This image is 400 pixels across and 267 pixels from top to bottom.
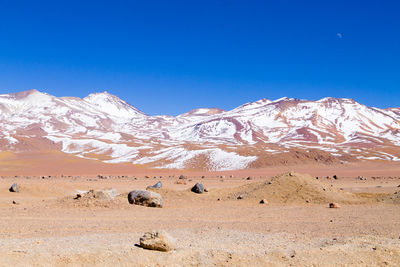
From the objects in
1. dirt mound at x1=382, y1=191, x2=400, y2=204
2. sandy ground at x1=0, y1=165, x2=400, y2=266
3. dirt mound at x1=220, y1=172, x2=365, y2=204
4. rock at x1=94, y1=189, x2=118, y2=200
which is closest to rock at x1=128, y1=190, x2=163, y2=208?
sandy ground at x1=0, y1=165, x2=400, y2=266

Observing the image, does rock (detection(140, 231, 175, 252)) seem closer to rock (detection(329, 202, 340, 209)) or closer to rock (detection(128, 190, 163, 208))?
rock (detection(128, 190, 163, 208))

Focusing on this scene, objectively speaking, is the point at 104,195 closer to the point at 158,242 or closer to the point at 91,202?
the point at 91,202

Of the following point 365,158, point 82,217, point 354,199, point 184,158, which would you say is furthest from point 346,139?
point 82,217

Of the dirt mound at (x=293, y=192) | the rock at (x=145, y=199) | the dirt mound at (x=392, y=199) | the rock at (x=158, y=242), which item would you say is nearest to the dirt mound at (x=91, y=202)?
the rock at (x=145, y=199)

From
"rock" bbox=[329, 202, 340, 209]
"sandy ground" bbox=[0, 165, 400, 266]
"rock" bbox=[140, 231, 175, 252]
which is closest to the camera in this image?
"sandy ground" bbox=[0, 165, 400, 266]

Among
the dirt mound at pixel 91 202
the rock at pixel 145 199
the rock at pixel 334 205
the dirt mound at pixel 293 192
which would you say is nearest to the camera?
the dirt mound at pixel 91 202

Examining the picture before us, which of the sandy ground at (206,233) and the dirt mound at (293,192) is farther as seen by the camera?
the dirt mound at (293,192)

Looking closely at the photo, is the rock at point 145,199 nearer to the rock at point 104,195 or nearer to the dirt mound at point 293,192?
the rock at point 104,195
